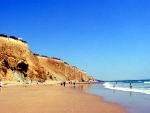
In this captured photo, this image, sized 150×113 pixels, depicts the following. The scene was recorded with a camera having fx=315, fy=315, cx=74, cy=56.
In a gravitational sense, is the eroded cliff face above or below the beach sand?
above

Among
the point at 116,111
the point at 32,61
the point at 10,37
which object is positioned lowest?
the point at 116,111

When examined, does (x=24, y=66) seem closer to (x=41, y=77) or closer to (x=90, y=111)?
(x=41, y=77)

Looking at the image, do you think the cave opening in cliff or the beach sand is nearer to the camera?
the beach sand

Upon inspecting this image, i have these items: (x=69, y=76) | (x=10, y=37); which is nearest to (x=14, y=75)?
(x=10, y=37)

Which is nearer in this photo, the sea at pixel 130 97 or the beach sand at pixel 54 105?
the beach sand at pixel 54 105

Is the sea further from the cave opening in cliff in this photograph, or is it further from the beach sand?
the cave opening in cliff

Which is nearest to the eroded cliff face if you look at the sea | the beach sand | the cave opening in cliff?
the cave opening in cliff

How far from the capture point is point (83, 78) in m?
158

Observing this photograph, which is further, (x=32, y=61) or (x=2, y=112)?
(x=32, y=61)

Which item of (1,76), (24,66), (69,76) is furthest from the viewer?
(69,76)

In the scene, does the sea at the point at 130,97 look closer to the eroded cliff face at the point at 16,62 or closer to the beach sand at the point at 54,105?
the beach sand at the point at 54,105

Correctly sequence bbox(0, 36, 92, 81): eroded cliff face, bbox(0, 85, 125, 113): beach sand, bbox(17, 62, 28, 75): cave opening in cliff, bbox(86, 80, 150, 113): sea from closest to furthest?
1. bbox(0, 85, 125, 113): beach sand
2. bbox(86, 80, 150, 113): sea
3. bbox(0, 36, 92, 81): eroded cliff face
4. bbox(17, 62, 28, 75): cave opening in cliff

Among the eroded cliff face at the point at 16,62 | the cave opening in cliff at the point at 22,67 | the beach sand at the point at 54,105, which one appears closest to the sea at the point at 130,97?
the beach sand at the point at 54,105

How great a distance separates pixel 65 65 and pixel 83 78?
20041mm
